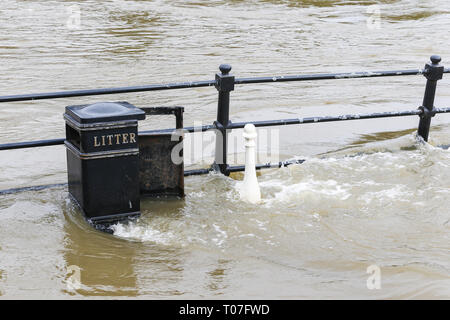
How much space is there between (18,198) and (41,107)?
6.76 meters

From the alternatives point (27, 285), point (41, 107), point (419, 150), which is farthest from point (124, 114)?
point (41, 107)

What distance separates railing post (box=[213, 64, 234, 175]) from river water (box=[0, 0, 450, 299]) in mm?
211

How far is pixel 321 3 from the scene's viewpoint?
33719 millimetres

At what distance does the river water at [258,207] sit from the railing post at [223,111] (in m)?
0.21

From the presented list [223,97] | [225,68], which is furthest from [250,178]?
[225,68]

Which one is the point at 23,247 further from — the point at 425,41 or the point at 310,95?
the point at 425,41

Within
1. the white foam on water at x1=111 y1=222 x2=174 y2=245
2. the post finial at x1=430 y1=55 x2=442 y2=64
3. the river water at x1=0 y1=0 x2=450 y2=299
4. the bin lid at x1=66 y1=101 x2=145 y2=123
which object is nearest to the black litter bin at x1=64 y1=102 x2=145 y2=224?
the bin lid at x1=66 y1=101 x2=145 y2=123

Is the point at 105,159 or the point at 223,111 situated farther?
the point at 223,111

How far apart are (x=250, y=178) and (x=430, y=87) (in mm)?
2821

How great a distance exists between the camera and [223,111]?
7.36 m

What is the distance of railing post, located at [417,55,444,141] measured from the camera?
322 inches

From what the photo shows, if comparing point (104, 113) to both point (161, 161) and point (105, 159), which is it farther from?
point (161, 161)

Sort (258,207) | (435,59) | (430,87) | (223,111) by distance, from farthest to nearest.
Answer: (430,87) → (435,59) → (223,111) → (258,207)
